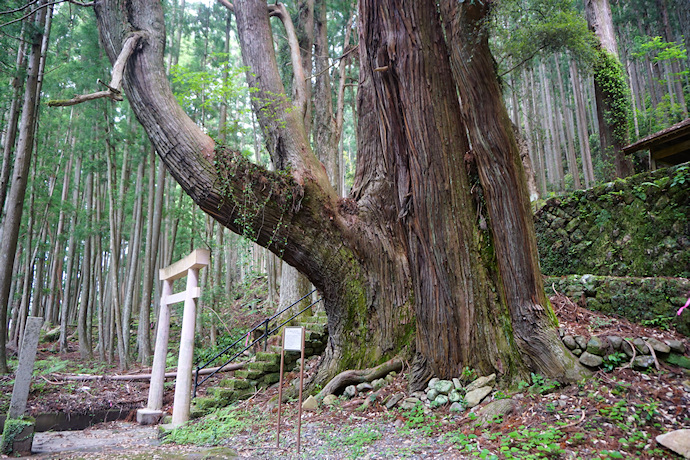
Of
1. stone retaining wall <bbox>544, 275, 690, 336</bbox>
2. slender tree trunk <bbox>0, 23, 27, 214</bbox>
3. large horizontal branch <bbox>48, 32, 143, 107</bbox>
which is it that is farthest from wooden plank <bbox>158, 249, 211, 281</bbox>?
stone retaining wall <bbox>544, 275, 690, 336</bbox>

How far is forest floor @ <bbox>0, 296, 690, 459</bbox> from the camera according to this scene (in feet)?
9.23

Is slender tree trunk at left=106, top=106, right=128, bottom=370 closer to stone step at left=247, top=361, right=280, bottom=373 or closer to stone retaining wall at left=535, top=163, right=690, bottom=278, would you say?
stone step at left=247, top=361, right=280, bottom=373

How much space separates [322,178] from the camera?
17.1ft

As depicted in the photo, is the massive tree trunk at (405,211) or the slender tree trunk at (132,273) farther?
the slender tree trunk at (132,273)

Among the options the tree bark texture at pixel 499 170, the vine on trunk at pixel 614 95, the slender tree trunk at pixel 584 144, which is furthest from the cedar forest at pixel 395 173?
the slender tree trunk at pixel 584 144

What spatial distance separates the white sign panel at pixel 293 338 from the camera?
13.3 ft

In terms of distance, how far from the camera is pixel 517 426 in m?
3.17

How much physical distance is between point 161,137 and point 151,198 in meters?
7.65

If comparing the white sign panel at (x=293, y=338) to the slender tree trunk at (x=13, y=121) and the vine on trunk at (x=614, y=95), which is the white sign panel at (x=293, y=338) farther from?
the vine on trunk at (x=614, y=95)

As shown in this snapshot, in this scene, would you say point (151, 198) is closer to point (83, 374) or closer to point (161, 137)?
point (83, 374)

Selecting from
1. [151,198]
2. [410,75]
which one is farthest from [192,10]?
[410,75]

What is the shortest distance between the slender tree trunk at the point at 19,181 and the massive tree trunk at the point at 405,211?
3.62m

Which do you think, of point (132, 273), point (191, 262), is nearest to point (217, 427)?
point (191, 262)

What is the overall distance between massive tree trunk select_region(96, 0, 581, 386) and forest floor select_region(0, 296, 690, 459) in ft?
1.37
